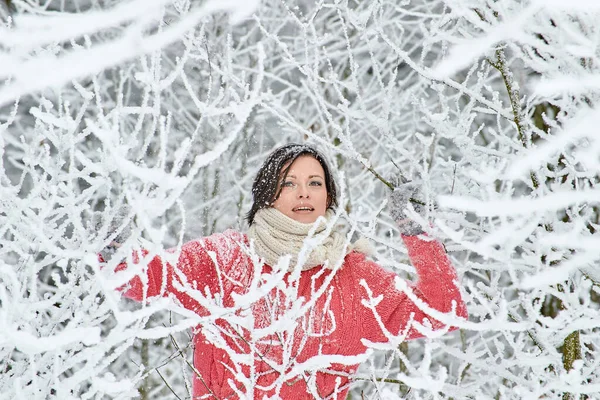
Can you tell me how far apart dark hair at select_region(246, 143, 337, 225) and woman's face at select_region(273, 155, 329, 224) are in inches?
0.8

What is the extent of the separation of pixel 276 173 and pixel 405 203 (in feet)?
2.28

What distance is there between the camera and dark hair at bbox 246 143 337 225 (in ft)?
9.91

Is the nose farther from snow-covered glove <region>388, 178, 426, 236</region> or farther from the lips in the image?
snow-covered glove <region>388, 178, 426, 236</region>

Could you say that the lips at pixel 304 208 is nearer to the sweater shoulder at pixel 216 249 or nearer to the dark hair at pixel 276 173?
the dark hair at pixel 276 173

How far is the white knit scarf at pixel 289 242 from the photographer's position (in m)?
2.78

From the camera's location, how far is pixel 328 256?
277 centimetres

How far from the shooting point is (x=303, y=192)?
2.95 m

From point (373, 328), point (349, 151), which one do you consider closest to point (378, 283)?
point (373, 328)

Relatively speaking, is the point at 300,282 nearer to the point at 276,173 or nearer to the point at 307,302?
the point at 307,302

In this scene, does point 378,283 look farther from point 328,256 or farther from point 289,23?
point 289,23

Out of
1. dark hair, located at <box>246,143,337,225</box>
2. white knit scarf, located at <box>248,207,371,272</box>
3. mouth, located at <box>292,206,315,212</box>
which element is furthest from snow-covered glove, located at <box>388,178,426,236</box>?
dark hair, located at <box>246,143,337,225</box>

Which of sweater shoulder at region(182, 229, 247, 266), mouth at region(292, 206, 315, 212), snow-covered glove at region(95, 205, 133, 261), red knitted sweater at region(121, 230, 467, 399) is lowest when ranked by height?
red knitted sweater at region(121, 230, 467, 399)

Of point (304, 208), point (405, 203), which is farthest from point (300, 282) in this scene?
point (405, 203)

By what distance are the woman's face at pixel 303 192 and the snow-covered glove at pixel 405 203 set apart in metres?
0.46
